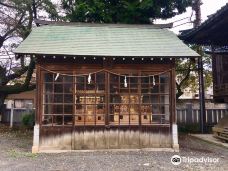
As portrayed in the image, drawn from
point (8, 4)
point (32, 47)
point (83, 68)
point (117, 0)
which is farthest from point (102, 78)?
point (8, 4)

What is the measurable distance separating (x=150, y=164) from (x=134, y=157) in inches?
48.0

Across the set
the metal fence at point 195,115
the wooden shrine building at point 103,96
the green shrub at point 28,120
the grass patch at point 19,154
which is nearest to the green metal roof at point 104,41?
the wooden shrine building at point 103,96

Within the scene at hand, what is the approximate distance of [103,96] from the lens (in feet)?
41.6

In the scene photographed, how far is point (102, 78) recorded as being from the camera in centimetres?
1276

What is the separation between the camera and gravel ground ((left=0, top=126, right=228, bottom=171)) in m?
9.43

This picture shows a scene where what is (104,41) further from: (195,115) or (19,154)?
(195,115)

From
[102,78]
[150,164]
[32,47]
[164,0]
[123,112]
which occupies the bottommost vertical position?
[150,164]

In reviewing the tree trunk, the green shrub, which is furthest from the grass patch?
the tree trunk

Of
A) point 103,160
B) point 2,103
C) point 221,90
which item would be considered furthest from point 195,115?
point 2,103

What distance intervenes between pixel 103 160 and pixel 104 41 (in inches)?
210

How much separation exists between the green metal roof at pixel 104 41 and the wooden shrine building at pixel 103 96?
40mm

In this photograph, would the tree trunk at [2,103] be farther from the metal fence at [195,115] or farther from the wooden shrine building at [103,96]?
the metal fence at [195,115]

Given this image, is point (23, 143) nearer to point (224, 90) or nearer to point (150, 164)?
point (150, 164)

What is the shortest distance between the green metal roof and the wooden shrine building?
0.13ft
